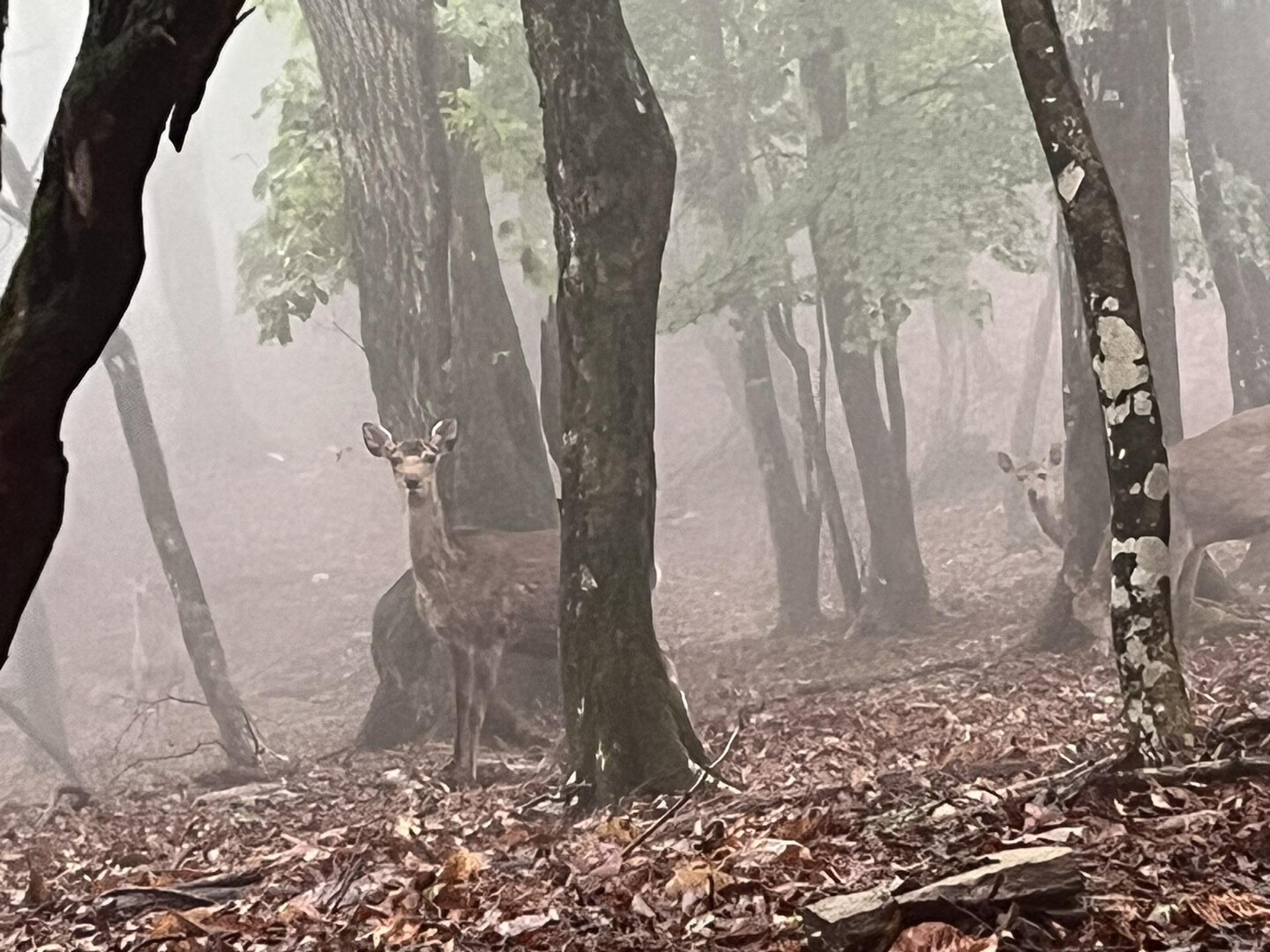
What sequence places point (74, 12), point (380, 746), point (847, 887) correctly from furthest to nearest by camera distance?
point (74, 12), point (380, 746), point (847, 887)

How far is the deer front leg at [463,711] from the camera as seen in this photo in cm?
983

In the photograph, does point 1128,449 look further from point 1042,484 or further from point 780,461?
point 780,461

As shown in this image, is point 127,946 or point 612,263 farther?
point 612,263

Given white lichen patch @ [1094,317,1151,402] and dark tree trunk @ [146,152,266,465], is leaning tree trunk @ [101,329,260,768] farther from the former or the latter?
dark tree trunk @ [146,152,266,465]

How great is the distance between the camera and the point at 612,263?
760 cm

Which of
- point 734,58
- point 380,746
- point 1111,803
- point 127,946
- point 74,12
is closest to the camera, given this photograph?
point 1111,803

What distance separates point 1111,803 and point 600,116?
4.58 metres

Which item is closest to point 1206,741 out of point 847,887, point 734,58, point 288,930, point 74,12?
point 847,887

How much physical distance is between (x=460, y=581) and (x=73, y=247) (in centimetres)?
671

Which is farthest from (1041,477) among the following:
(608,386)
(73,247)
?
(73,247)

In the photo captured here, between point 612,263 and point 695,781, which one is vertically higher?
point 612,263

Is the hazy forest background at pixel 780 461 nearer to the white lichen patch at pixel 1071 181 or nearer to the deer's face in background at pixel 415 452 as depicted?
the deer's face in background at pixel 415 452

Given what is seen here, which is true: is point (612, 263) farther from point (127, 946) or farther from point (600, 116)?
point (127, 946)

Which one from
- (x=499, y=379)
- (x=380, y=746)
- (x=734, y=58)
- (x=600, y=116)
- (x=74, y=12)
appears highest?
(x=74, y=12)
